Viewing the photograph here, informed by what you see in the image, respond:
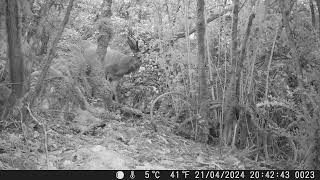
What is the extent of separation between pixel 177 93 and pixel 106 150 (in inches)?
77.0

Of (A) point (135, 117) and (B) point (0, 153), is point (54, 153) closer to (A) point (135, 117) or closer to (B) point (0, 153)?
(B) point (0, 153)

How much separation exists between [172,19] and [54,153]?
343 centimetres

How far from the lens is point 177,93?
234 inches

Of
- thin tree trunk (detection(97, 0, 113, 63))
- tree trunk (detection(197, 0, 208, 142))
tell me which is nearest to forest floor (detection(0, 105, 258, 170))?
tree trunk (detection(197, 0, 208, 142))

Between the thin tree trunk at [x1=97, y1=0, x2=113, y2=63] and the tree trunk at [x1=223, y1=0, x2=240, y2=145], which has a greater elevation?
the thin tree trunk at [x1=97, y1=0, x2=113, y2=63]

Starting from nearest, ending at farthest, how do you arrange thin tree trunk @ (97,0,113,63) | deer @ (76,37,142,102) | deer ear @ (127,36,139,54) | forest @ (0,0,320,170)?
1. forest @ (0,0,320,170)
2. thin tree trunk @ (97,0,113,63)
3. deer @ (76,37,142,102)
4. deer ear @ (127,36,139,54)

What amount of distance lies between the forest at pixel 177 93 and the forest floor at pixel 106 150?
0.02 meters

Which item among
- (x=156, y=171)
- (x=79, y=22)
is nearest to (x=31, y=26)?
(x=79, y=22)

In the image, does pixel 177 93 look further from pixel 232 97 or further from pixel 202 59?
pixel 232 97

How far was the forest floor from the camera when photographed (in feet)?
12.7

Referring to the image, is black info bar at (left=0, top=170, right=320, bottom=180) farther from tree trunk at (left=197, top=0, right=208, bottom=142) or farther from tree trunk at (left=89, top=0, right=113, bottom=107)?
tree trunk at (left=89, top=0, right=113, bottom=107)

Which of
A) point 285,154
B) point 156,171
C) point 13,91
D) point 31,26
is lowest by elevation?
point 285,154

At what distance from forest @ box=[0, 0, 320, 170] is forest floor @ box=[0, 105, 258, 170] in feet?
0.05

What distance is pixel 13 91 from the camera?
180 inches
